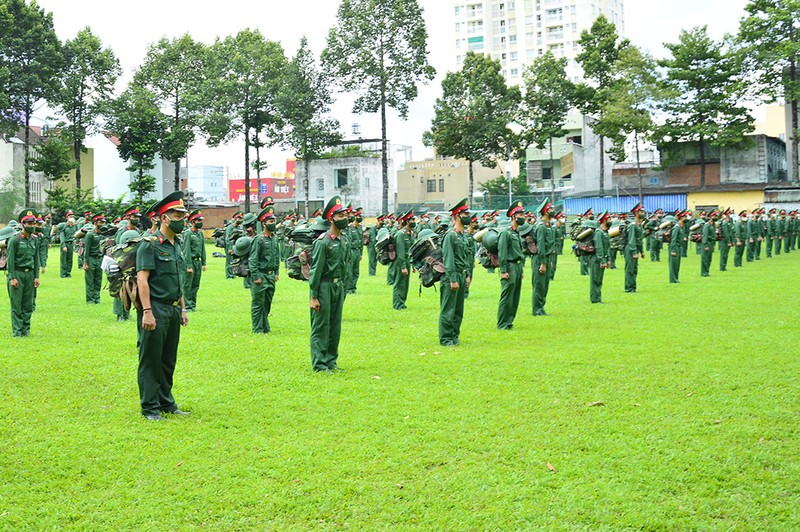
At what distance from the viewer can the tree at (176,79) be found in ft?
190

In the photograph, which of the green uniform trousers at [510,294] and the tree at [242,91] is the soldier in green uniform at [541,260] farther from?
the tree at [242,91]

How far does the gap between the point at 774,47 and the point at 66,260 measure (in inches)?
1733

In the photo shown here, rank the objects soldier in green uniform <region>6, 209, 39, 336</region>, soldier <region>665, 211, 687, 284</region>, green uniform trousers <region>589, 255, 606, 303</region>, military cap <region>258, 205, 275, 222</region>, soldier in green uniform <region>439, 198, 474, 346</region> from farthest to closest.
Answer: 1. soldier <region>665, 211, 687, 284</region>
2. green uniform trousers <region>589, 255, 606, 303</region>
3. military cap <region>258, 205, 275, 222</region>
4. soldier in green uniform <region>6, 209, 39, 336</region>
5. soldier in green uniform <region>439, 198, 474, 346</region>

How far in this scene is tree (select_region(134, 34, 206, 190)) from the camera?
58.1 m

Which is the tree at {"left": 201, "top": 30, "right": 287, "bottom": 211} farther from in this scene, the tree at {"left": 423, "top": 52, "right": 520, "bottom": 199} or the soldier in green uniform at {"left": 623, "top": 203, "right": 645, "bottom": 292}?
the soldier in green uniform at {"left": 623, "top": 203, "right": 645, "bottom": 292}

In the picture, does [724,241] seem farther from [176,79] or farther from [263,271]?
[176,79]

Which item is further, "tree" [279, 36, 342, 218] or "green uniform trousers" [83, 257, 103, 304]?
"tree" [279, 36, 342, 218]

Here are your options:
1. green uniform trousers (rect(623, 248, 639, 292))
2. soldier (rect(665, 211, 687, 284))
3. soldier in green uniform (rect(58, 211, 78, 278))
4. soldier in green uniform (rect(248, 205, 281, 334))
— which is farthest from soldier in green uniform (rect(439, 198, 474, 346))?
soldier in green uniform (rect(58, 211, 78, 278))

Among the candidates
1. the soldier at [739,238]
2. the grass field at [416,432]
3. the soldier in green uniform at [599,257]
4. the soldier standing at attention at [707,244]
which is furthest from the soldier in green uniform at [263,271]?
the soldier at [739,238]

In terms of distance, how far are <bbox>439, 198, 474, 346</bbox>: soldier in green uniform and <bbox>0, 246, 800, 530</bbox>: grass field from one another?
13.9 inches

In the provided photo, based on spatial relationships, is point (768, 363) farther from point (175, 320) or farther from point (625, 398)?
point (175, 320)

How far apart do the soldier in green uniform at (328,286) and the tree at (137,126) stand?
4664 cm

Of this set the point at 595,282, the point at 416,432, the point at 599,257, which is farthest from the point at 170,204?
the point at 595,282

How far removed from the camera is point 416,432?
750cm
